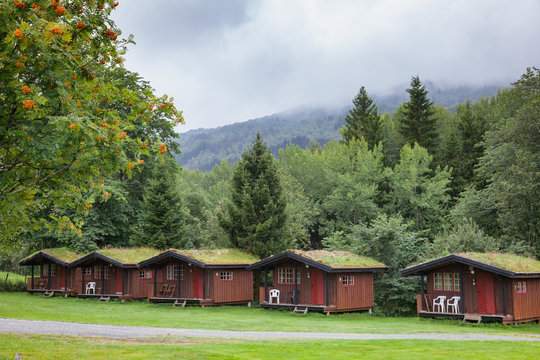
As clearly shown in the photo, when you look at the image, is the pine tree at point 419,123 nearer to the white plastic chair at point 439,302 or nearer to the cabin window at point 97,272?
the white plastic chair at point 439,302

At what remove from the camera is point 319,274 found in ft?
84.2

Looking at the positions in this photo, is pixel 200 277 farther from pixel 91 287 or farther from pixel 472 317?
pixel 472 317

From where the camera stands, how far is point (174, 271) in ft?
99.5

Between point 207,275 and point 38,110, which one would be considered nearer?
point 38,110

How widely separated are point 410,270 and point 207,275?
37.4 ft

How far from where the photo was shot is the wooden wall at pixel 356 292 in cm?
2517

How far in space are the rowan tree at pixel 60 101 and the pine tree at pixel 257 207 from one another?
A: 26.0 meters

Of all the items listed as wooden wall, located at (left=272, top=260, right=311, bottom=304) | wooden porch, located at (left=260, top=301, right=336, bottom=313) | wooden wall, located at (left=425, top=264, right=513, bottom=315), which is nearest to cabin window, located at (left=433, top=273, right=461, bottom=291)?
wooden wall, located at (left=425, top=264, right=513, bottom=315)

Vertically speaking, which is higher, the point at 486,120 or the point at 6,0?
the point at 486,120

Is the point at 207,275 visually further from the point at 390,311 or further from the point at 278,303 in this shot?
the point at 390,311

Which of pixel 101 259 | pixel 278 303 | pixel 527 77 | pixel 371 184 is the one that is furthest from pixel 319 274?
pixel 371 184

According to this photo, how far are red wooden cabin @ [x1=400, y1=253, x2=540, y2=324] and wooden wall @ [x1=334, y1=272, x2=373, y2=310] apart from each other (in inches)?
A: 130

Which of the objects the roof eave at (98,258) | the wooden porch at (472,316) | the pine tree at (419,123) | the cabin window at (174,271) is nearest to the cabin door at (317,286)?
the wooden porch at (472,316)

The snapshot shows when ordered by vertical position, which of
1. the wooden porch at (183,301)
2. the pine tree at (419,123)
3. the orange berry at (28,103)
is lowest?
the wooden porch at (183,301)
